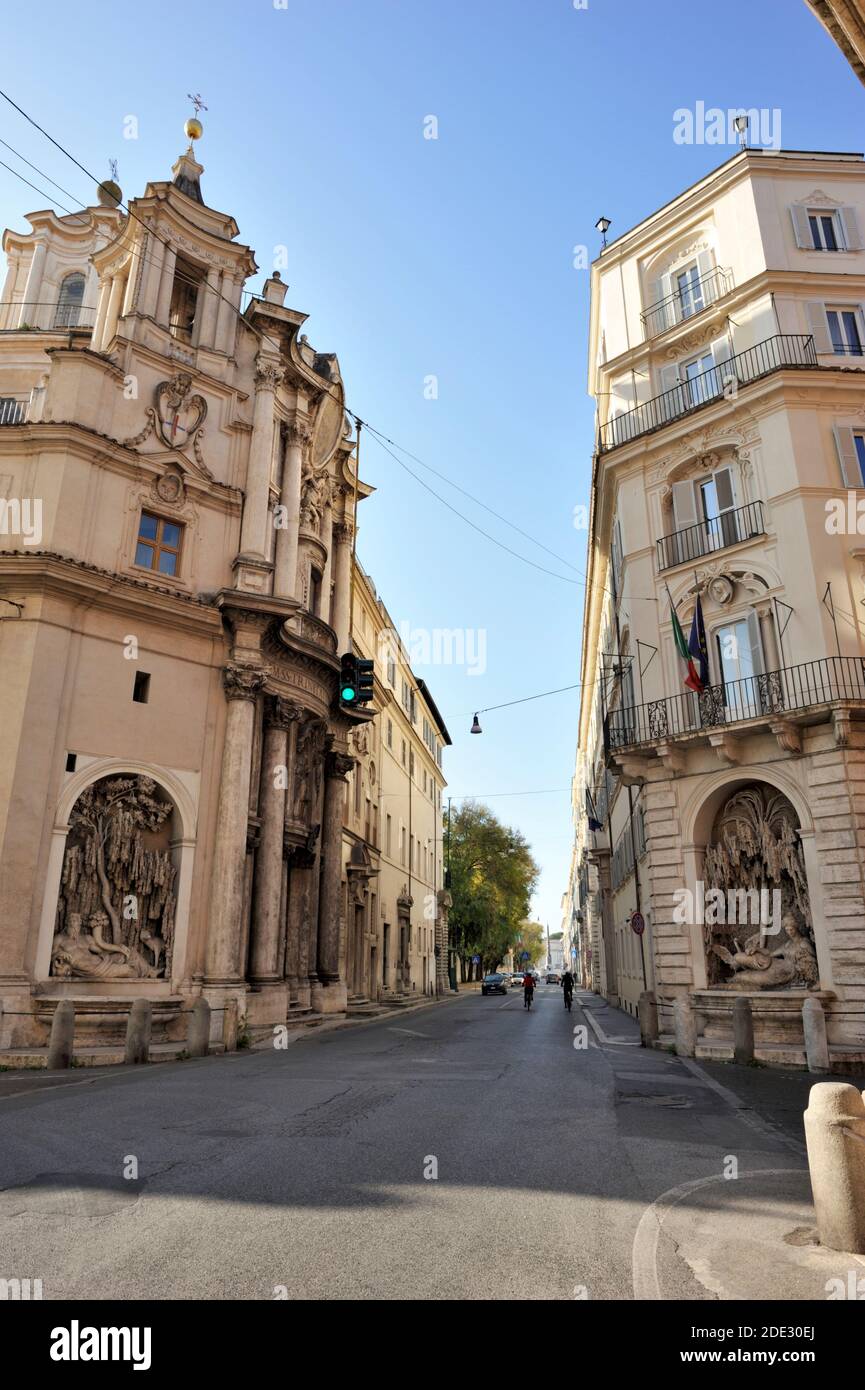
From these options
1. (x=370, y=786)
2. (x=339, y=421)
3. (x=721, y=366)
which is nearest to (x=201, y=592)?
(x=339, y=421)

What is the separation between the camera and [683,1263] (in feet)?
16.3

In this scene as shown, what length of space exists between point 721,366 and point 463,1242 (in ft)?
68.5

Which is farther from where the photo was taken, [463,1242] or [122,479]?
[122,479]

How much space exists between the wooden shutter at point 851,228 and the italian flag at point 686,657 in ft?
34.7

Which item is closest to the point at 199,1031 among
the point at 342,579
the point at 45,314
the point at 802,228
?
the point at 342,579

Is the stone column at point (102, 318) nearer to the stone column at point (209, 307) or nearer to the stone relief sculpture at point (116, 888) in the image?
the stone column at point (209, 307)

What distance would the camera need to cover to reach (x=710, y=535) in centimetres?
2062

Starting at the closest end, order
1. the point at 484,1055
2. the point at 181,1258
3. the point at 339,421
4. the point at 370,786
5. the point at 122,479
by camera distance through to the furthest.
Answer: the point at 181,1258 < the point at 484,1055 < the point at 122,479 < the point at 339,421 < the point at 370,786

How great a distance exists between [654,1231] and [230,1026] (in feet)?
47.1

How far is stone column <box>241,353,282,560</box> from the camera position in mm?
22891

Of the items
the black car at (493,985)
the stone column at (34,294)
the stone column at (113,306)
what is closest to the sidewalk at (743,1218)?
the stone column at (113,306)

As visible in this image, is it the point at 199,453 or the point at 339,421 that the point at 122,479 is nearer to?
the point at 199,453

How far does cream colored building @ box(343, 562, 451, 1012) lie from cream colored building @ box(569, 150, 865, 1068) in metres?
11.7

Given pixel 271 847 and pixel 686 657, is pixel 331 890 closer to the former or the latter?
pixel 271 847
